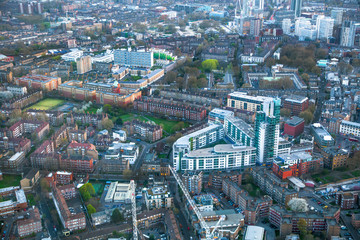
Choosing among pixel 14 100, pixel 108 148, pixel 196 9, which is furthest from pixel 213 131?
pixel 196 9

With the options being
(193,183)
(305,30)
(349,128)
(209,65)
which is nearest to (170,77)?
(209,65)

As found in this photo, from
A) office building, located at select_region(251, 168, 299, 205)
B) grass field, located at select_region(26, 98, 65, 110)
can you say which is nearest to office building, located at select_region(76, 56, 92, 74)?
grass field, located at select_region(26, 98, 65, 110)

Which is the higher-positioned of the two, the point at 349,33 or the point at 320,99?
the point at 349,33

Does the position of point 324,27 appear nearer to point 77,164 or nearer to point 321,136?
point 321,136

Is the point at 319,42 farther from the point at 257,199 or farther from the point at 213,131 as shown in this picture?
the point at 257,199

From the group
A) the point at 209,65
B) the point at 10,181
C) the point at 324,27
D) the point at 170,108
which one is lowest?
the point at 10,181

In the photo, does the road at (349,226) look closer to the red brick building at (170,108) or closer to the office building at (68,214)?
the office building at (68,214)
